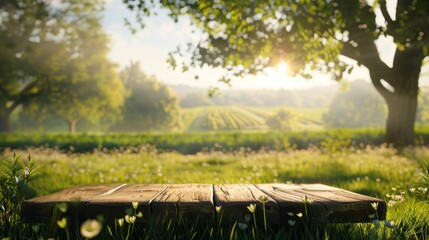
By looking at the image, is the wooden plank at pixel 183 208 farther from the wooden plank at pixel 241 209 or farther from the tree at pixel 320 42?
the tree at pixel 320 42

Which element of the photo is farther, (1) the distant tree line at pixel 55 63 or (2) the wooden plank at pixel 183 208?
(1) the distant tree line at pixel 55 63

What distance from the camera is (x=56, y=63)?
36.0m

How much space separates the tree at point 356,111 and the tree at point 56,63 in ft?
185

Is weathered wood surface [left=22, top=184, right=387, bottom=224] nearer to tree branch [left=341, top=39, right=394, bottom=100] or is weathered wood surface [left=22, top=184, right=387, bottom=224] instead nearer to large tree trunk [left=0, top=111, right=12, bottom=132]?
tree branch [left=341, top=39, right=394, bottom=100]

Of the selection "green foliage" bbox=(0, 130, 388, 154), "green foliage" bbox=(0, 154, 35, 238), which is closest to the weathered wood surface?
"green foliage" bbox=(0, 154, 35, 238)

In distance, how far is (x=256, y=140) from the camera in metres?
20.9

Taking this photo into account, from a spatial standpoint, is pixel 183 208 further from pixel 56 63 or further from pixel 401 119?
pixel 56 63

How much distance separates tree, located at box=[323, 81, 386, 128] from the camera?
86938 mm

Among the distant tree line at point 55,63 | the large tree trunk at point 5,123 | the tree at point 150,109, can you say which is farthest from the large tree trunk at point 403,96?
the tree at point 150,109

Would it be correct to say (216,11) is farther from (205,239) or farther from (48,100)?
(48,100)

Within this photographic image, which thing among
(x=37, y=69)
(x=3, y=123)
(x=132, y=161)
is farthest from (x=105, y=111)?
(x=132, y=161)

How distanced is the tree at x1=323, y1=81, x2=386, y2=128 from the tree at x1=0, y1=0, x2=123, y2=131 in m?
56.3

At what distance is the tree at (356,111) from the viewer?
86938 millimetres

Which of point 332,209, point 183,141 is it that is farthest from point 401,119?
point 332,209
